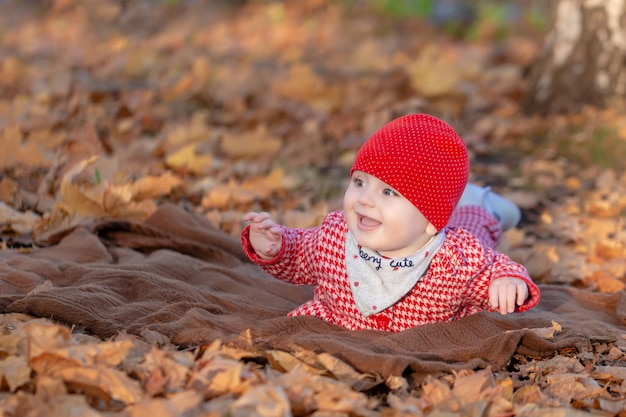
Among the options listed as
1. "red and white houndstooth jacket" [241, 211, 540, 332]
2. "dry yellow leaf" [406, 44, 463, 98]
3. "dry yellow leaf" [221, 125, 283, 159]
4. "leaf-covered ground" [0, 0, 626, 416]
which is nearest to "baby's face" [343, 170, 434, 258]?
"red and white houndstooth jacket" [241, 211, 540, 332]

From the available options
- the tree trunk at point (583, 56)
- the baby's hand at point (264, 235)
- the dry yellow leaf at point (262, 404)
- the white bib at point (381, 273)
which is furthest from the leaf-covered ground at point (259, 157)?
the baby's hand at point (264, 235)

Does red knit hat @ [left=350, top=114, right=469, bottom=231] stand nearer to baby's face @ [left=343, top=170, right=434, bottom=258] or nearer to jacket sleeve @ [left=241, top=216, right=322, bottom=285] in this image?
baby's face @ [left=343, top=170, right=434, bottom=258]

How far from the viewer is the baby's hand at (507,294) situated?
2445 mm

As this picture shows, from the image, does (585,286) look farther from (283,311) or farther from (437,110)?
(437,110)

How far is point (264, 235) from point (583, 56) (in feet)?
12.4

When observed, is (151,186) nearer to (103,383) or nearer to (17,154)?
(17,154)

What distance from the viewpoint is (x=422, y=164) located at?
97.5 inches

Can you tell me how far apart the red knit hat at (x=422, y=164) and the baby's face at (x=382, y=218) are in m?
0.03

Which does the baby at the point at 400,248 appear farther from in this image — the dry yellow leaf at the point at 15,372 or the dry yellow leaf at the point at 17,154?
the dry yellow leaf at the point at 17,154

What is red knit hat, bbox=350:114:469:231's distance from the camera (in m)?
2.47

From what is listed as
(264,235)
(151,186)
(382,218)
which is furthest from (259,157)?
(382,218)

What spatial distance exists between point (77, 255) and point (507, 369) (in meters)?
1.73

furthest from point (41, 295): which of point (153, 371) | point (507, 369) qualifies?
point (507, 369)

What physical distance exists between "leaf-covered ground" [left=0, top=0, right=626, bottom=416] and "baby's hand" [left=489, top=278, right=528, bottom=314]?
0.20 m
